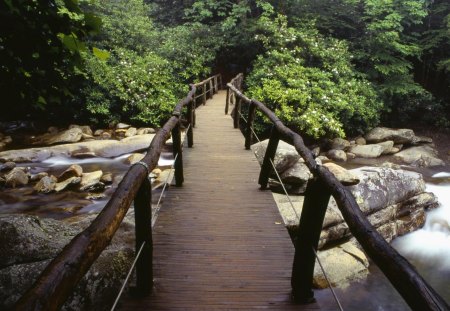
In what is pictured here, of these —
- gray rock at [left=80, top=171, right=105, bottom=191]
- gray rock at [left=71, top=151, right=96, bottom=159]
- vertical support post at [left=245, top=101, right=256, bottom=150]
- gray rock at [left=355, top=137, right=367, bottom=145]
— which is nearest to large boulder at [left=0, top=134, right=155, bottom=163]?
gray rock at [left=71, top=151, right=96, bottom=159]

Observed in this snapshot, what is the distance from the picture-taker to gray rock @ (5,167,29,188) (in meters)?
8.92

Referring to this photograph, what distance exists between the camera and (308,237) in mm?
2572

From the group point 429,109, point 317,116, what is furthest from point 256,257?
point 429,109

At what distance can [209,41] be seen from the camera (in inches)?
736

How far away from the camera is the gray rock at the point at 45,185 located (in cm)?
874

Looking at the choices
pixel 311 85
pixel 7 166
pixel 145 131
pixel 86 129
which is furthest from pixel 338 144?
pixel 7 166

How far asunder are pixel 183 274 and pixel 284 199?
15.8 ft

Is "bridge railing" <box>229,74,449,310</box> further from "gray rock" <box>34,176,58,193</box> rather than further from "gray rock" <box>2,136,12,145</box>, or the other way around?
"gray rock" <box>2,136,12,145</box>

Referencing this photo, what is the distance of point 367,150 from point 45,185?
12.4 m

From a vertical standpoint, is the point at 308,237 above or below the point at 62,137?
above

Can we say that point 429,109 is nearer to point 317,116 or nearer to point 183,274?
point 317,116

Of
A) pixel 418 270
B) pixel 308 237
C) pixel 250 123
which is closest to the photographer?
pixel 308 237

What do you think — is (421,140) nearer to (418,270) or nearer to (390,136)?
(390,136)

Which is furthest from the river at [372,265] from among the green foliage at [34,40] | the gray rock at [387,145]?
the green foliage at [34,40]
